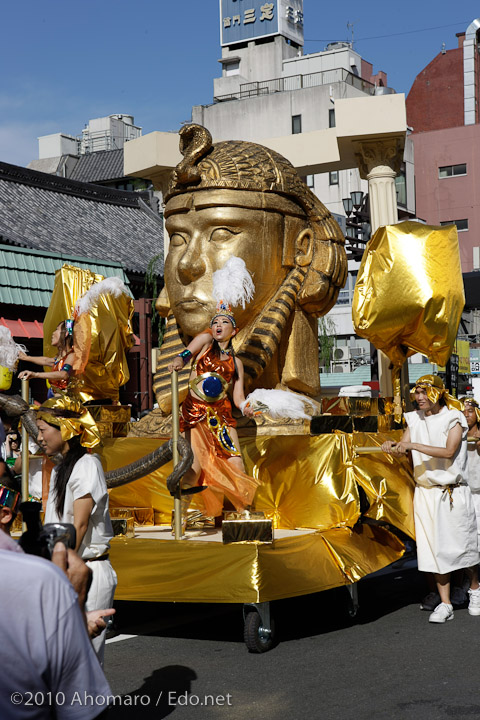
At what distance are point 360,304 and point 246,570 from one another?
2616 millimetres

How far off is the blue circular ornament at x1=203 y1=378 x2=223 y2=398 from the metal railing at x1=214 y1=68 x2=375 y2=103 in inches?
1301

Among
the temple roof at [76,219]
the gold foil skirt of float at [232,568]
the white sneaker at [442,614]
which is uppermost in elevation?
the temple roof at [76,219]

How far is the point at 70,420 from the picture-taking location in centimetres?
411

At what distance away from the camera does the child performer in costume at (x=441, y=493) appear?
20.0ft

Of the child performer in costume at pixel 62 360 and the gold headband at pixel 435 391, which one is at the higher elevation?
the child performer in costume at pixel 62 360

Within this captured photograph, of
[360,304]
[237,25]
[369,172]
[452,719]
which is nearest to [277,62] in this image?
[237,25]

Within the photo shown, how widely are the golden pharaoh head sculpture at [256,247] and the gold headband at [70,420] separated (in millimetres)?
3081

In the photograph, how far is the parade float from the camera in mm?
5562

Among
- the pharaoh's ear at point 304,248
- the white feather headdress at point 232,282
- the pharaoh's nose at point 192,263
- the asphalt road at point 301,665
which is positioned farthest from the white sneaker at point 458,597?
the pharaoh's nose at point 192,263

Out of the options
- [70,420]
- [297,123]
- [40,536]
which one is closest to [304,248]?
[70,420]

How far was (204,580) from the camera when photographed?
17.9 feet

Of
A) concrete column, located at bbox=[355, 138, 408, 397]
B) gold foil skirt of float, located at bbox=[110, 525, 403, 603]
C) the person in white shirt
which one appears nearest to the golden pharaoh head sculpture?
concrete column, located at bbox=[355, 138, 408, 397]

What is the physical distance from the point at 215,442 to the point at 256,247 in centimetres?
194

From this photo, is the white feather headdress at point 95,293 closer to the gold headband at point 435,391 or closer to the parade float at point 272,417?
the parade float at point 272,417
